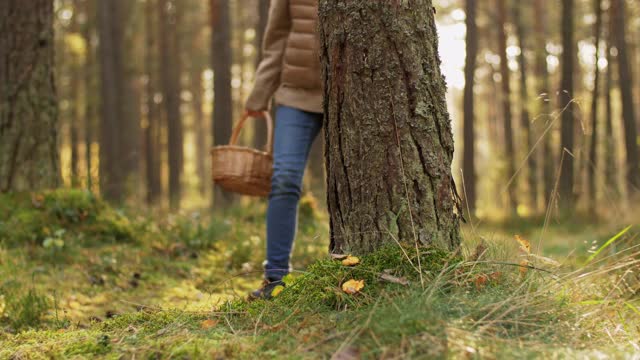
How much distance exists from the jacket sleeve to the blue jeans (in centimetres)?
30

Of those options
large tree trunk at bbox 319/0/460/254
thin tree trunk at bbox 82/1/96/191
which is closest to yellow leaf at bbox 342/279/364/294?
large tree trunk at bbox 319/0/460/254

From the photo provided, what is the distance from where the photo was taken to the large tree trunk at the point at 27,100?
19.1ft

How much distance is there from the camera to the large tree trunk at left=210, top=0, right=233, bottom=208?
40.6 ft

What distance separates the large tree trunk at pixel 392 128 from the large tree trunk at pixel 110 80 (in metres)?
11.7

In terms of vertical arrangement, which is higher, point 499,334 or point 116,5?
point 116,5

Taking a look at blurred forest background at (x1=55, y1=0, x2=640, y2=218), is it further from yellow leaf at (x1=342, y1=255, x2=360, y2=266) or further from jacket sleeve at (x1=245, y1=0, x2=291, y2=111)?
jacket sleeve at (x1=245, y1=0, x2=291, y2=111)

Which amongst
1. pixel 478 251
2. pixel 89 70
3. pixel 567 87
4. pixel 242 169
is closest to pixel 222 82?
pixel 567 87

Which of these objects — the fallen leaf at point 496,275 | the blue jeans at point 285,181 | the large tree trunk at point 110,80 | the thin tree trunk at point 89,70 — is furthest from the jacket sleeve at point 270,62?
the thin tree trunk at point 89,70

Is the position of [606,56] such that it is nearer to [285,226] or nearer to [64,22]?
[285,226]

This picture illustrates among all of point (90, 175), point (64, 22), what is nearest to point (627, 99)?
point (90, 175)

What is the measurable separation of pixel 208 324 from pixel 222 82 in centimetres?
1071

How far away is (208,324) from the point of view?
2367 mm

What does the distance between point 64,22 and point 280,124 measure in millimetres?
18730

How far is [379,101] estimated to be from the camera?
2539mm
